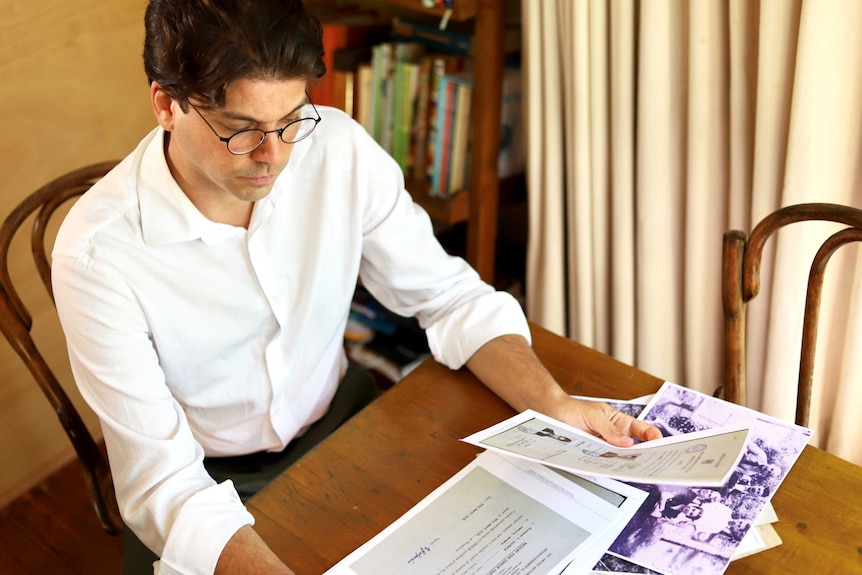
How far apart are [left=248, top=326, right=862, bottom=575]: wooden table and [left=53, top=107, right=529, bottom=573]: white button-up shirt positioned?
0.07m

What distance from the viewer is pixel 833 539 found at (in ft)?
3.14

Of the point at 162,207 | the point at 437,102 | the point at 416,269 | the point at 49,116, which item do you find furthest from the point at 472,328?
the point at 49,116

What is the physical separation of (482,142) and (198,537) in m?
1.11

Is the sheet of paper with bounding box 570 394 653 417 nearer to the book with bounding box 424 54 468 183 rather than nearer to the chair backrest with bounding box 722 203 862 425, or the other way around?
the chair backrest with bounding box 722 203 862 425

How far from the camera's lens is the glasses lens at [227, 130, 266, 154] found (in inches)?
42.3

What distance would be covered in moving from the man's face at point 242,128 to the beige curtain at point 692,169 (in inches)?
28.7

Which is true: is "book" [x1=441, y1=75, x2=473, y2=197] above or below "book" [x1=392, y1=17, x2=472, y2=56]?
below

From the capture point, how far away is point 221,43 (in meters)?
0.99

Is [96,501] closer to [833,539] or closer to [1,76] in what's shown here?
[1,76]

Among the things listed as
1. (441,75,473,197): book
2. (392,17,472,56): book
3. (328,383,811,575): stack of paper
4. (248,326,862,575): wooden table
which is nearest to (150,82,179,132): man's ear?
(248,326,862,575): wooden table

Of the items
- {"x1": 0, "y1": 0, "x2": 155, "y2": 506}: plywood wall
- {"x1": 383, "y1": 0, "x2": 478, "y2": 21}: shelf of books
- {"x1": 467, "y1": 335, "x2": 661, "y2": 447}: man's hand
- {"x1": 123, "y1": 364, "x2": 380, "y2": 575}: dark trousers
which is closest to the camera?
{"x1": 467, "y1": 335, "x2": 661, "y2": 447}: man's hand

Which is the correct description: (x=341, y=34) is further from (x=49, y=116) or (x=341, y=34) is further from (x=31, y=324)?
(x=31, y=324)

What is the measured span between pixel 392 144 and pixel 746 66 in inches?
34.7

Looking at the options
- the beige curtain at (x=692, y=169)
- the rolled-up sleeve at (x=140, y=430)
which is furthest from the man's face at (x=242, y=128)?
the beige curtain at (x=692, y=169)
